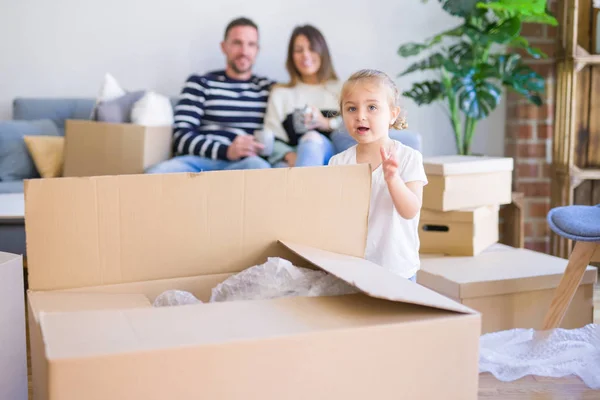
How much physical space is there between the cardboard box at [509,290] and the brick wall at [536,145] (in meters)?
1.33

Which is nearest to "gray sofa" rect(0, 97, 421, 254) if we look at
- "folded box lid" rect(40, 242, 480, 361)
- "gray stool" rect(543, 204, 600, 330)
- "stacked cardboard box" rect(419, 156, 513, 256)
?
"stacked cardboard box" rect(419, 156, 513, 256)

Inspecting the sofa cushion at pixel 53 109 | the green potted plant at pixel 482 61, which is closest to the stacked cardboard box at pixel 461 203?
the green potted plant at pixel 482 61

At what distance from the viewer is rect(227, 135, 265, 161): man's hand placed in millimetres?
3152

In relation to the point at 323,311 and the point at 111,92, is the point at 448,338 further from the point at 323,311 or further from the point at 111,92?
the point at 111,92

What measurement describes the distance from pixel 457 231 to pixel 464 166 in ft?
0.74

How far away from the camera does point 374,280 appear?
96 centimetres

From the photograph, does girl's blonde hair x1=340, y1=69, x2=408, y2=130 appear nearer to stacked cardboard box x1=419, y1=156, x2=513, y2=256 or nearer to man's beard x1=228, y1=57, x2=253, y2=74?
stacked cardboard box x1=419, y1=156, x2=513, y2=256

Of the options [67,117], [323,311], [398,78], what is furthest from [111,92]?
[323,311]

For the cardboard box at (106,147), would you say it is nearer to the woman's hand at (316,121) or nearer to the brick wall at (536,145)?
the woman's hand at (316,121)

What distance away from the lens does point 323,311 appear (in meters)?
0.90

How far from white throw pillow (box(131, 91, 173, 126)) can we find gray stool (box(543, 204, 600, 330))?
1.82 metres

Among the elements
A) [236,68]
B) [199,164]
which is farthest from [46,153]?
[236,68]

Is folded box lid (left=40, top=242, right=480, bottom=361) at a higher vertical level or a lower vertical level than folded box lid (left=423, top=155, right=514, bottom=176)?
lower

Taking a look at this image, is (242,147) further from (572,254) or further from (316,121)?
(572,254)
